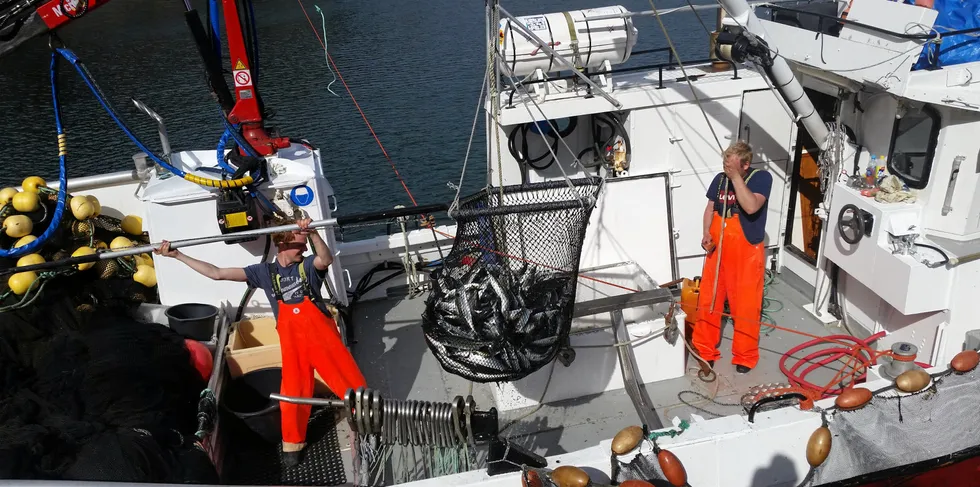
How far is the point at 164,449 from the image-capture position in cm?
355

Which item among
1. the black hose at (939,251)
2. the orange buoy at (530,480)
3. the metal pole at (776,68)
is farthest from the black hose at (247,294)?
the black hose at (939,251)

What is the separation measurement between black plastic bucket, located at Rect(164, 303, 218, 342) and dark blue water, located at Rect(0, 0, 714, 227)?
7.91 metres

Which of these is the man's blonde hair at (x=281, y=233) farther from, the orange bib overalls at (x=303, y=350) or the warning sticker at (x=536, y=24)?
the warning sticker at (x=536, y=24)

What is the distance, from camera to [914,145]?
4812 mm

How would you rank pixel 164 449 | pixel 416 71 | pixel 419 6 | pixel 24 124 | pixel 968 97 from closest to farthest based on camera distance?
1. pixel 164 449
2. pixel 968 97
3. pixel 24 124
4. pixel 416 71
5. pixel 419 6

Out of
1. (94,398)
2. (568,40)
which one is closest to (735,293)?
(568,40)

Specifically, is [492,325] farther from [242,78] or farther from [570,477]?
[242,78]

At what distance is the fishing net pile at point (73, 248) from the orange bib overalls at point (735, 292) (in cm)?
398

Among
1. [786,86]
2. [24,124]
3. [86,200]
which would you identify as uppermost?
[786,86]

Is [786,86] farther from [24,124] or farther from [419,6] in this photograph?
[419,6]

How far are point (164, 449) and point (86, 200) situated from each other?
104 inches

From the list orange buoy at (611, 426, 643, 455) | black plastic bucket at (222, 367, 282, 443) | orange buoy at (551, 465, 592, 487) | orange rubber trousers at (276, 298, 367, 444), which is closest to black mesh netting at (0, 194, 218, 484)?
black plastic bucket at (222, 367, 282, 443)

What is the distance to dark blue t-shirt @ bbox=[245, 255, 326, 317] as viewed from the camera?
13.3ft

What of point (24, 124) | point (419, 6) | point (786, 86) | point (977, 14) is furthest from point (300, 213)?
point (419, 6)
